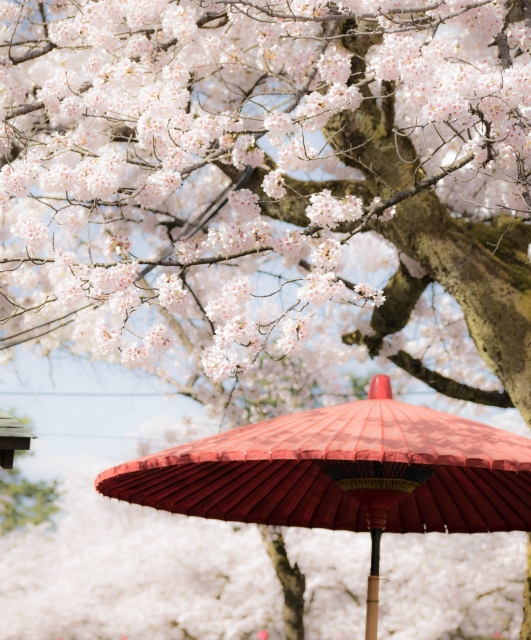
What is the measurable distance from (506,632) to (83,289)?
8.57 m

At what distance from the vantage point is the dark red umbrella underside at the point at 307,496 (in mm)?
4504

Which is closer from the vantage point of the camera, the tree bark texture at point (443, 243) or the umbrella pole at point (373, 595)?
the umbrella pole at point (373, 595)

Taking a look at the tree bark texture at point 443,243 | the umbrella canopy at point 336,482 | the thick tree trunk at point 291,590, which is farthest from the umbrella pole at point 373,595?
the thick tree trunk at point 291,590

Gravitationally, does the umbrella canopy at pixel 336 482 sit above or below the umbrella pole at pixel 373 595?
above

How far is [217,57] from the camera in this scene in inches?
233

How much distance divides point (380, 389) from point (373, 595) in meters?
1.05

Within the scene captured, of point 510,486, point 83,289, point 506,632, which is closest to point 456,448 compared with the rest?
point 510,486

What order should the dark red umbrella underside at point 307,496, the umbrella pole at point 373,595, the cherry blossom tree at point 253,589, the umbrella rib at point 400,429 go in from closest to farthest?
the umbrella rib at point 400,429
the umbrella pole at point 373,595
the dark red umbrella underside at point 307,496
the cherry blossom tree at point 253,589

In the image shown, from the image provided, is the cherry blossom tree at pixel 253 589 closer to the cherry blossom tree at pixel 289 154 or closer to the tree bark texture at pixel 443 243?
the cherry blossom tree at pixel 289 154

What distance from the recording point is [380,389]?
14.0 feet

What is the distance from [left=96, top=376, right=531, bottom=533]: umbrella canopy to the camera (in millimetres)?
3379

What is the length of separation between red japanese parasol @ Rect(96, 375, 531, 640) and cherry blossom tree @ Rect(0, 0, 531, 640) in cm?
64

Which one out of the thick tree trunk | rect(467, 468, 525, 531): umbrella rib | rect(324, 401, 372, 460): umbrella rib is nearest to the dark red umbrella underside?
rect(467, 468, 525, 531): umbrella rib

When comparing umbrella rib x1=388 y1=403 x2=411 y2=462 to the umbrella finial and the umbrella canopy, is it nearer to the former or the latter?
the umbrella canopy
